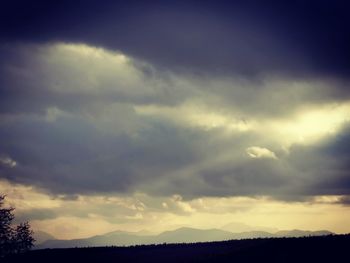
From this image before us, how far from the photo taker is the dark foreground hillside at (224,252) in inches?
3438

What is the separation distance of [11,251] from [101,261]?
20.6m

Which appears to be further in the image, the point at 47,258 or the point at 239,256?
the point at 47,258

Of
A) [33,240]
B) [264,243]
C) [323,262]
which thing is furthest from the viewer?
[33,240]

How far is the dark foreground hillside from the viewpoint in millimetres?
87312

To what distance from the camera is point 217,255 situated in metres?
104

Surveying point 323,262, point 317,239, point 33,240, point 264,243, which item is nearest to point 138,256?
point 33,240

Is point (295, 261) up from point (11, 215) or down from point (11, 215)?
down

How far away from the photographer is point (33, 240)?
4414 inches

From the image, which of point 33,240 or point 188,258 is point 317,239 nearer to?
point 188,258

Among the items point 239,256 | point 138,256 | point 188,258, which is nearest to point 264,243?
point 239,256

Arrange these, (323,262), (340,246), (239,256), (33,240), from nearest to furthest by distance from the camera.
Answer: (323,262)
(340,246)
(239,256)
(33,240)

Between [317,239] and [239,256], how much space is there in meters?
15.8

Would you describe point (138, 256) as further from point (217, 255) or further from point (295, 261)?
point (295, 261)

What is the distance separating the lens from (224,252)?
108m
